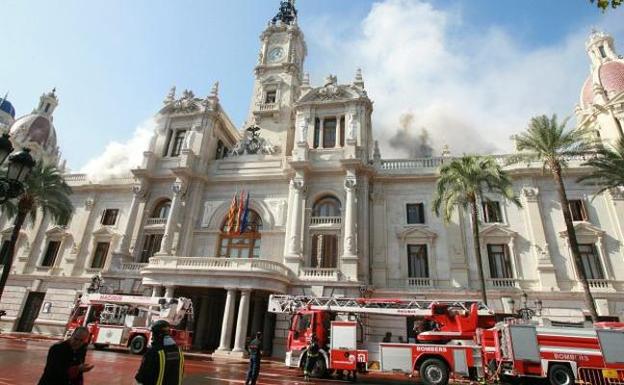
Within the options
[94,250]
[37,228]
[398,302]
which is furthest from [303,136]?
[37,228]

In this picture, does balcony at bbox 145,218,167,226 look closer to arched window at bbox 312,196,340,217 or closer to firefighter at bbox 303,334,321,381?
arched window at bbox 312,196,340,217

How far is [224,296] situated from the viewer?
94.1 ft

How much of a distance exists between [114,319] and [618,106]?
44.4m

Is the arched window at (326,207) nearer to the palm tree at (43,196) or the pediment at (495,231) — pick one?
the pediment at (495,231)

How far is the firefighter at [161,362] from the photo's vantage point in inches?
180

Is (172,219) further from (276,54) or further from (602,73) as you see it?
(602,73)

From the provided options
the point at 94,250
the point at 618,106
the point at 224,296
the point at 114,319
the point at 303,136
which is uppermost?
the point at 618,106

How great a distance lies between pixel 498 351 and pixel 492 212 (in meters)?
15.2

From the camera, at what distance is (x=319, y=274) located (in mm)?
25984

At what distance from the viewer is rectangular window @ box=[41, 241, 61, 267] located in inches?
1319

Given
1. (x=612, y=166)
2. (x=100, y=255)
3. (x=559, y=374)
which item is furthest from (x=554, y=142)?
(x=100, y=255)

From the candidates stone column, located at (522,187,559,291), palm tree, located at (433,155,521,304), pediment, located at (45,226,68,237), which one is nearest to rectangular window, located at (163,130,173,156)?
pediment, located at (45,226,68,237)

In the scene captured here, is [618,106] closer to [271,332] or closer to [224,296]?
[271,332]

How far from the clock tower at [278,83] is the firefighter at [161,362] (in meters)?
30.1
